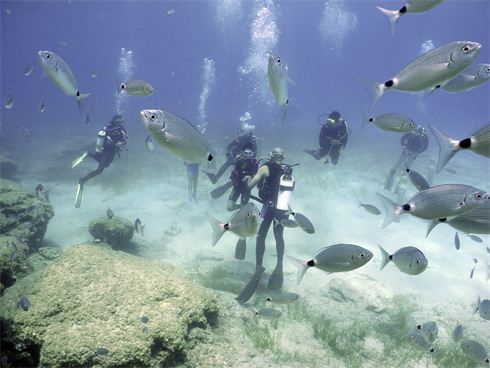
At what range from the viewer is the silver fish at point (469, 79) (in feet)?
11.3

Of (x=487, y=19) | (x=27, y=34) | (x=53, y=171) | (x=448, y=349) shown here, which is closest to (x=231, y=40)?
(x=27, y=34)

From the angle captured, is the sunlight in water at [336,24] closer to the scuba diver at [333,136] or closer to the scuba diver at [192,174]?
the scuba diver at [333,136]

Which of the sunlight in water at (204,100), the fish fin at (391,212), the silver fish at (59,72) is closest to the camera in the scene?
the fish fin at (391,212)

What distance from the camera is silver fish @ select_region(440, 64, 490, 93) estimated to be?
344cm

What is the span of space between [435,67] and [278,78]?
137cm

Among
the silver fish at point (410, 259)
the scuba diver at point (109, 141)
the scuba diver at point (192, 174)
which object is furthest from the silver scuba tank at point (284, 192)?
the scuba diver at point (109, 141)

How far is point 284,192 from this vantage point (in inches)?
241

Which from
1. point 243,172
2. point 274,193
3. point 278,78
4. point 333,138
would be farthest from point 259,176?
point 333,138

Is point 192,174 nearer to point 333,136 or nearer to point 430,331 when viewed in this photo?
point 333,136

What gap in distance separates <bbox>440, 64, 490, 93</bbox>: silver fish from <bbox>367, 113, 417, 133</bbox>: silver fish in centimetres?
50

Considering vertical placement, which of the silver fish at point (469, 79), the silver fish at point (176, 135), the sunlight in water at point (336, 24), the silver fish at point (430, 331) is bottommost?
the silver fish at point (430, 331)

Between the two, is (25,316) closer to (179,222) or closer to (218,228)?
(218,228)

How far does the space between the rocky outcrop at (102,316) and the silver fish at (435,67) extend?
340 cm

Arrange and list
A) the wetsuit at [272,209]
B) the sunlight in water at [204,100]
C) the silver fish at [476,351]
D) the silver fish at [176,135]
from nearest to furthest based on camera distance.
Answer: the silver fish at [176,135] → the silver fish at [476,351] → the wetsuit at [272,209] → the sunlight in water at [204,100]
